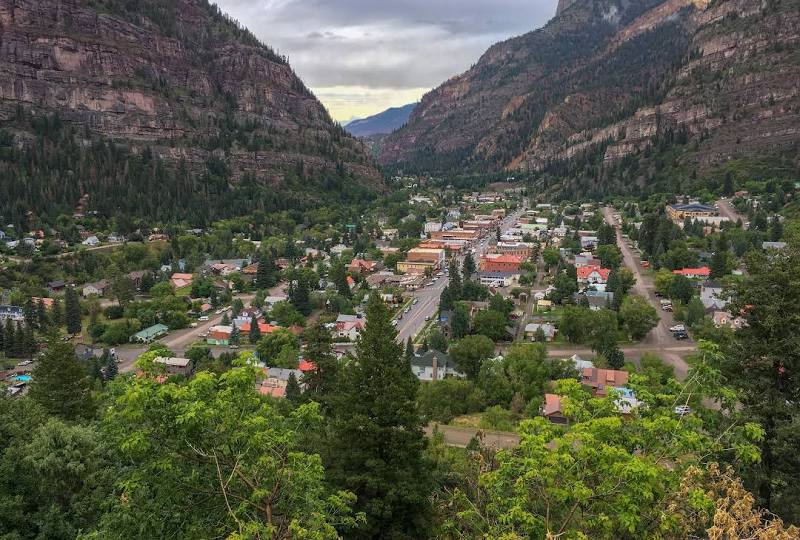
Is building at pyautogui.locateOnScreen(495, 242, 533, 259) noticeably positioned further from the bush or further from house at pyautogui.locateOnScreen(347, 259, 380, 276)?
the bush

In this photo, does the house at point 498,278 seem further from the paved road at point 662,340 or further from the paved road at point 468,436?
the paved road at point 468,436

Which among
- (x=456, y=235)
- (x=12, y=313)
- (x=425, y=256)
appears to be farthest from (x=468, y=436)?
(x=456, y=235)

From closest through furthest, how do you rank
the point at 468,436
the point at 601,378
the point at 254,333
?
the point at 468,436 < the point at 601,378 < the point at 254,333

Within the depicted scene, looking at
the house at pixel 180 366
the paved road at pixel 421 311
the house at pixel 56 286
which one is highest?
the house at pixel 56 286

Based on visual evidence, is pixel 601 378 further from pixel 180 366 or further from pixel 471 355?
pixel 180 366

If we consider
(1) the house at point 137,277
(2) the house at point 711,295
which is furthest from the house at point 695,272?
(1) the house at point 137,277
